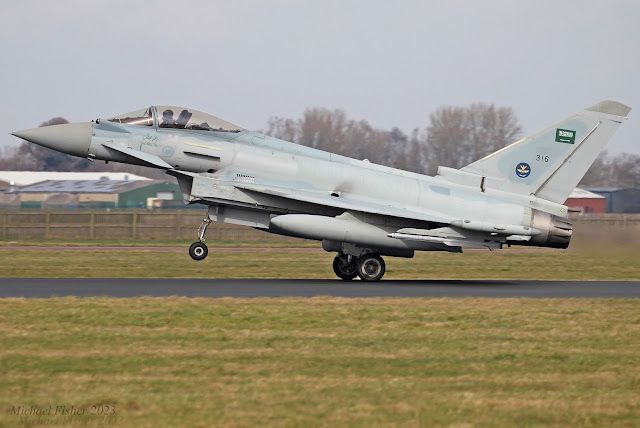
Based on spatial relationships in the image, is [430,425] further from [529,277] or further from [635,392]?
[529,277]

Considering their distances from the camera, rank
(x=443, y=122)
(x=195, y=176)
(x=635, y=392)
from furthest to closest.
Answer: (x=443, y=122) → (x=195, y=176) → (x=635, y=392)

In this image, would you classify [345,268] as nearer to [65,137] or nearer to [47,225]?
[65,137]

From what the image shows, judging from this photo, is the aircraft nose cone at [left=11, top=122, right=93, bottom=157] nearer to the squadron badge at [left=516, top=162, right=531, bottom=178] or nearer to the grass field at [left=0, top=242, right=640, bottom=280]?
the grass field at [left=0, top=242, right=640, bottom=280]

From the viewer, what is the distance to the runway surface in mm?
15141

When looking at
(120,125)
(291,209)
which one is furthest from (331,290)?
(120,125)

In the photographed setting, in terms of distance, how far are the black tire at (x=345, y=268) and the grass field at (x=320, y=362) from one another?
5885mm

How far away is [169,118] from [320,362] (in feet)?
33.5

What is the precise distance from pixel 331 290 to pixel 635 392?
889 cm

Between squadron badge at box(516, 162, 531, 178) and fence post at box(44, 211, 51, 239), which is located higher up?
squadron badge at box(516, 162, 531, 178)

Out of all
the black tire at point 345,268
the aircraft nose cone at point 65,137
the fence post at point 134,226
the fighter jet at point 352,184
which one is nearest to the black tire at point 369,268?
the fighter jet at point 352,184

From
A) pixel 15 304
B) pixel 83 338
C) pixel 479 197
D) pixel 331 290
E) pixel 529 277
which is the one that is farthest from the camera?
pixel 529 277

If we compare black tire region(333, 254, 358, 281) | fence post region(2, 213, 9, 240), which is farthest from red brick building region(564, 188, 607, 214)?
black tire region(333, 254, 358, 281)

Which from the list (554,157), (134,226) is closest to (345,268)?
(554,157)

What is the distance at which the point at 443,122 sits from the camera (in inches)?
3455
